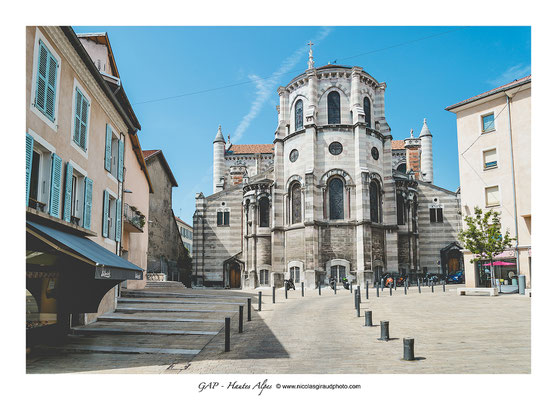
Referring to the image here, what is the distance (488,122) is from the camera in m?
19.6

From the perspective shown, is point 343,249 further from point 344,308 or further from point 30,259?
point 30,259

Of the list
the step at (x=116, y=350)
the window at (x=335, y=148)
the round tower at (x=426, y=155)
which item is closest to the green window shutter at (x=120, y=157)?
the step at (x=116, y=350)

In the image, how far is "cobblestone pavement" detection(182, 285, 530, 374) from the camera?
323 inches

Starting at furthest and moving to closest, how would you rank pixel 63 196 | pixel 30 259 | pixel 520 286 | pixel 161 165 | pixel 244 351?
pixel 161 165, pixel 520 286, pixel 63 196, pixel 244 351, pixel 30 259

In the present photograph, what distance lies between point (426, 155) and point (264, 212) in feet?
80.2

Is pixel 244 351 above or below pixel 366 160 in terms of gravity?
below

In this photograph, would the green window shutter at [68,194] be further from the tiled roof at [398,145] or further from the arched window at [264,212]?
the tiled roof at [398,145]

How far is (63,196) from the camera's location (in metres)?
11.2

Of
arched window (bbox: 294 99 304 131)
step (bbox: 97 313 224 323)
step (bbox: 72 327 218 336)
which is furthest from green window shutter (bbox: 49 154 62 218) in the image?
arched window (bbox: 294 99 304 131)

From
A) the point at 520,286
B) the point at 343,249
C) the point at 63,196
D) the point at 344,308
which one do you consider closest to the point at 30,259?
the point at 63,196

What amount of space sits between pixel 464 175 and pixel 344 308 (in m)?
9.53

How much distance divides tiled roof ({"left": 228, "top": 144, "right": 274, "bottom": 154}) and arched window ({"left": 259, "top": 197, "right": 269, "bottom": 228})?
18.5 m

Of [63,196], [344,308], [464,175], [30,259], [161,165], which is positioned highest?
[161,165]
